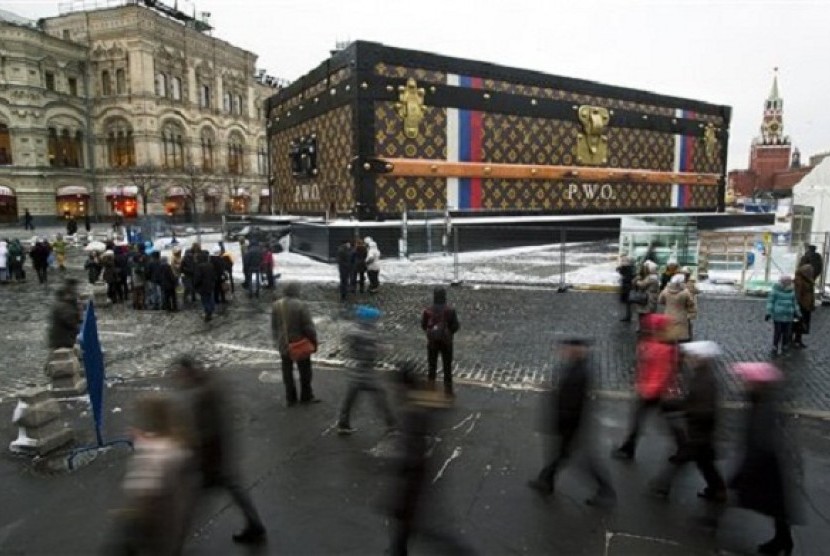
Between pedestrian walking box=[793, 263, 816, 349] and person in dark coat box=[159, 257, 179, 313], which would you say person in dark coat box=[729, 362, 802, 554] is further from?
person in dark coat box=[159, 257, 179, 313]

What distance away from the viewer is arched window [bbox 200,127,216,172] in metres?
57.0

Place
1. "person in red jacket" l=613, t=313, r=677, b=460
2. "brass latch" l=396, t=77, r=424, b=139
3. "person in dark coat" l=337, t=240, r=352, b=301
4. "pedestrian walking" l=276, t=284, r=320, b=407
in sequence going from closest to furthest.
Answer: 1. "person in red jacket" l=613, t=313, r=677, b=460
2. "pedestrian walking" l=276, t=284, r=320, b=407
3. "person in dark coat" l=337, t=240, r=352, b=301
4. "brass latch" l=396, t=77, r=424, b=139

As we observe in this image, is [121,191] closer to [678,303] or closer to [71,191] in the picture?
[71,191]

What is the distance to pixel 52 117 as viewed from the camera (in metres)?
48.5

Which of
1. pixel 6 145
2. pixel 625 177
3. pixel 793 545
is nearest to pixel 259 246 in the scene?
pixel 793 545

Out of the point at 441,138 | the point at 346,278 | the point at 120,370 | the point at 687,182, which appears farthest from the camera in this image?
the point at 687,182

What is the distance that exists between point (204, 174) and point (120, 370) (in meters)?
48.9

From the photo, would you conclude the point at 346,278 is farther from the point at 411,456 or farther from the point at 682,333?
the point at 411,456

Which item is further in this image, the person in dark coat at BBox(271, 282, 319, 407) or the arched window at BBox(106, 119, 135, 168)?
the arched window at BBox(106, 119, 135, 168)

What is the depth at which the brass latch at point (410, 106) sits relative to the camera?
84.2 feet

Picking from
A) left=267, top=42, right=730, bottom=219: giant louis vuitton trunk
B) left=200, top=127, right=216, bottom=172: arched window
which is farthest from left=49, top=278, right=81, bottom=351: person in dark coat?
left=200, top=127, right=216, bottom=172: arched window

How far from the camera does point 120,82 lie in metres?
51.2

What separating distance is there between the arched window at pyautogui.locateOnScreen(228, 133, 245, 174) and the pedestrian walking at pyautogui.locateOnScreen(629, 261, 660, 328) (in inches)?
2123

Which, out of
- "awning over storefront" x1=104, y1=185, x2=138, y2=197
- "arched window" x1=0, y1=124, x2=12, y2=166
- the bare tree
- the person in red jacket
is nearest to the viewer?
the person in red jacket
